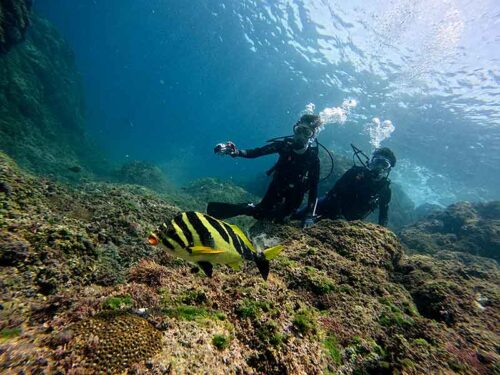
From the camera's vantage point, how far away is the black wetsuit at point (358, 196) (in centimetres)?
842

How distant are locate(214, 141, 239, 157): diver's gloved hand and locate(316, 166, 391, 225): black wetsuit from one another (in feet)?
12.8

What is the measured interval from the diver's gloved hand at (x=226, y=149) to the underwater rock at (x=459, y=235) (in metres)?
8.84

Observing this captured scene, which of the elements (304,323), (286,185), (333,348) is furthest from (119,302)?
(286,185)

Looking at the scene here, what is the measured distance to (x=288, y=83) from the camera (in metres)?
34.9

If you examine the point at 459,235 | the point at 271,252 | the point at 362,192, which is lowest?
the point at 271,252

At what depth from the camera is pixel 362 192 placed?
27.9 ft

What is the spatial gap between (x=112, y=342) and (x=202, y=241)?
923mm

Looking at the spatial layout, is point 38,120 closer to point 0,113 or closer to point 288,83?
point 0,113

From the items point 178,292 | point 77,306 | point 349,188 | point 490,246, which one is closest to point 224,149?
point 178,292

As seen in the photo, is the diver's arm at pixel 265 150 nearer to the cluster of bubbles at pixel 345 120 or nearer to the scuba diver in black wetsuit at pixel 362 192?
the scuba diver in black wetsuit at pixel 362 192

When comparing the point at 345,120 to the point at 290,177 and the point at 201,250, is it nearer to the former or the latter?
the point at 290,177

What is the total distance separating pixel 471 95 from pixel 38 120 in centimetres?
3012

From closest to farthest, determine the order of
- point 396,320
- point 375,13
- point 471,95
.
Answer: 1. point 396,320
2. point 375,13
3. point 471,95

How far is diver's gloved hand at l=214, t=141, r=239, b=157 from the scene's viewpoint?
5.36 meters
